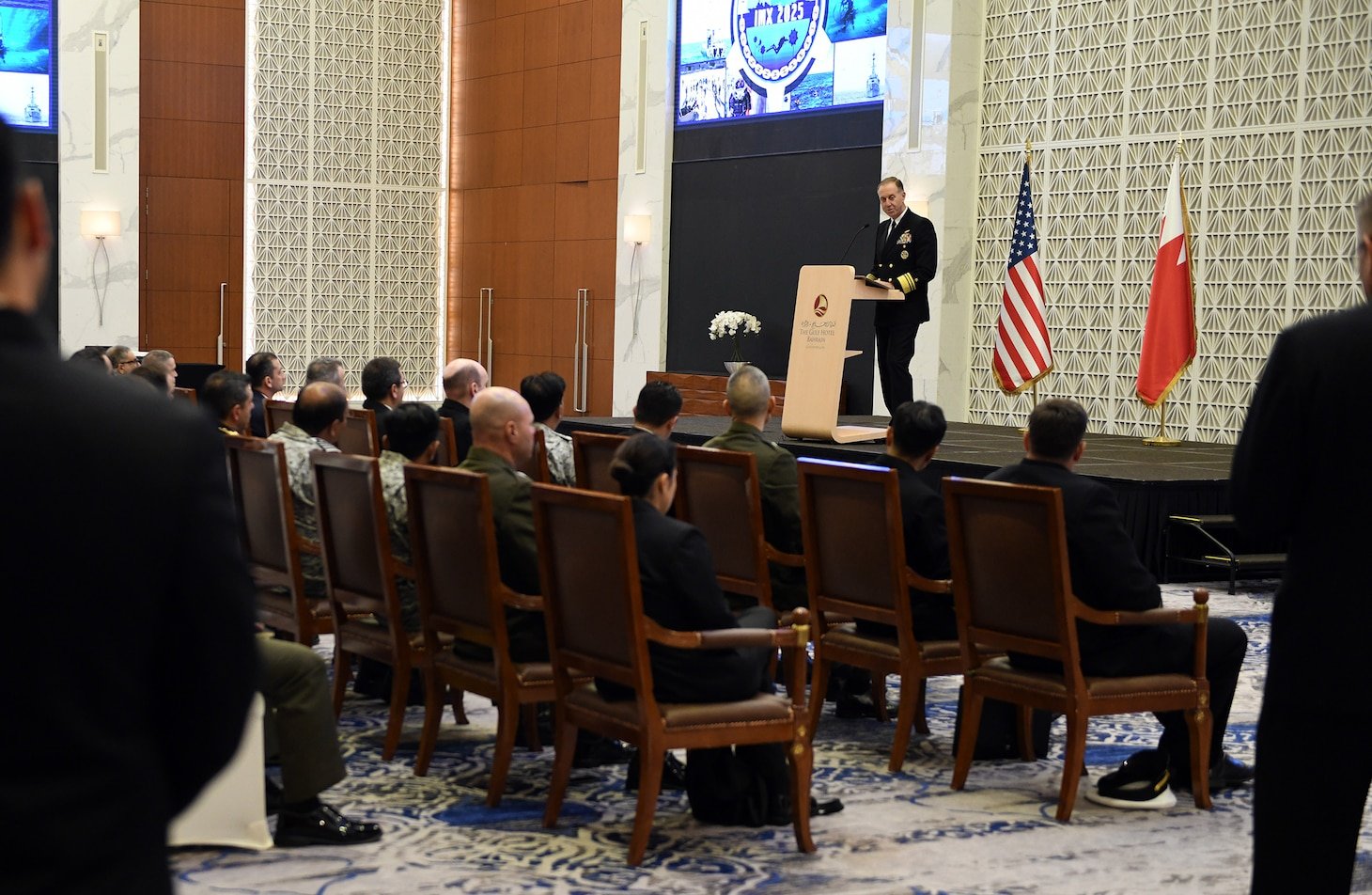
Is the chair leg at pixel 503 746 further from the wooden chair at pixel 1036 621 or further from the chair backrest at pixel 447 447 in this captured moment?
the chair backrest at pixel 447 447

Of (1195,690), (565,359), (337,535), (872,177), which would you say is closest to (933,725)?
(1195,690)

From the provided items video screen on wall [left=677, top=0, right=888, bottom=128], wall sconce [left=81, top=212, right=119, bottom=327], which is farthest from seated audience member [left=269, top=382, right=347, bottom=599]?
wall sconce [left=81, top=212, right=119, bottom=327]

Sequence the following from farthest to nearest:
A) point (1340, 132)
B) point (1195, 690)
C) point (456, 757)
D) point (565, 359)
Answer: point (565, 359), point (1340, 132), point (456, 757), point (1195, 690)

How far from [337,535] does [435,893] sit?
172 centimetres

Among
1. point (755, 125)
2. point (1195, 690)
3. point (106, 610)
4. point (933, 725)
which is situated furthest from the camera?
point (755, 125)

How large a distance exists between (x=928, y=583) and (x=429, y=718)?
1526 millimetres

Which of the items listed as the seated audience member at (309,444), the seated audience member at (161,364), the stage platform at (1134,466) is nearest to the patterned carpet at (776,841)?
the seated audience member at (309,444)

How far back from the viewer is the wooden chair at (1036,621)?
4.09m

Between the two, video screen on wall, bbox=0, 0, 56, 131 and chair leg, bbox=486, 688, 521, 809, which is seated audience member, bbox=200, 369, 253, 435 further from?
video screen on wall, bbox=0, 0, 56, 131

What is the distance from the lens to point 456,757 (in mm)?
4645

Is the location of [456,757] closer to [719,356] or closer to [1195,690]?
[1195,690]

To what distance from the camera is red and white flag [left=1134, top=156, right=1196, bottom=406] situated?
387 inches

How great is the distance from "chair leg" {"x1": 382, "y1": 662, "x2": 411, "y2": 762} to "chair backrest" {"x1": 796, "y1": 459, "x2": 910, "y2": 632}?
1.31 m

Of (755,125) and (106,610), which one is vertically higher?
(755,125)
